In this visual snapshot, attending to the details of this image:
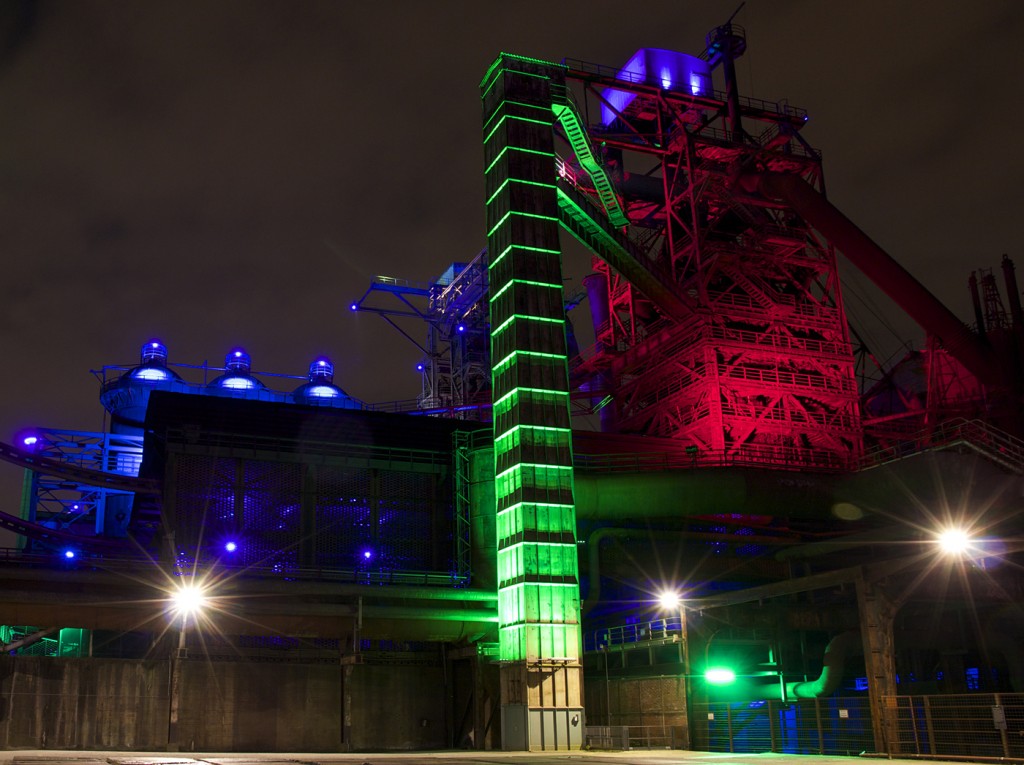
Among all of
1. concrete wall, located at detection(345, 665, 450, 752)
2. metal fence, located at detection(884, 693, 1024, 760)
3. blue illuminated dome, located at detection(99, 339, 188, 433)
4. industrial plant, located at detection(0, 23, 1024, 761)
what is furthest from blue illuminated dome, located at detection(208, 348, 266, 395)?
metal fence, located at detection(884, 693, 1024, 760)

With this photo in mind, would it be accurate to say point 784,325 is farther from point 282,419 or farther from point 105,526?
point 105,526

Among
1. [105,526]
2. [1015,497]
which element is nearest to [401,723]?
[1015,497]

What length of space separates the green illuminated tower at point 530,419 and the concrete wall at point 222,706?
23.6 ft

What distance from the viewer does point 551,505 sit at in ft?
132

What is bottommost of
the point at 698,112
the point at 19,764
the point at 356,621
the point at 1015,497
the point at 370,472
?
the point at 19,764

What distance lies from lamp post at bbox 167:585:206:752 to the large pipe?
37.6 meters

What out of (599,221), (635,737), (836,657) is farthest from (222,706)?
(599,221)

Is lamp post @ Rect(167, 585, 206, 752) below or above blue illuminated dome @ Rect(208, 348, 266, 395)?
below

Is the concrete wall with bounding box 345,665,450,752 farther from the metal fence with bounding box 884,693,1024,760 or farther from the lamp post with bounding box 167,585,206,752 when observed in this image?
the metal fence with bounding box 884,693,1024,760

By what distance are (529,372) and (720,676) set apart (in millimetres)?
13802

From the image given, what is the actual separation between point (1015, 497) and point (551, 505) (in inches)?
712

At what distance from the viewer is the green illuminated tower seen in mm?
37688

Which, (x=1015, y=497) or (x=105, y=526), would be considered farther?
(x=105, y=526)

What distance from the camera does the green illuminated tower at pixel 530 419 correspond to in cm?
3769
